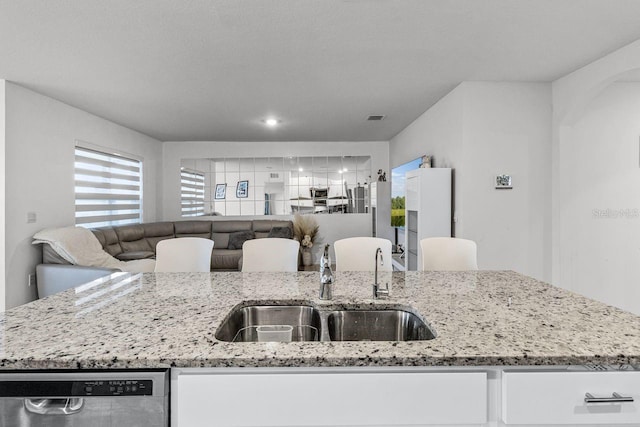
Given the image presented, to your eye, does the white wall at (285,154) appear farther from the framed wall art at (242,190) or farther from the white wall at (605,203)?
the white wall at (605,203)

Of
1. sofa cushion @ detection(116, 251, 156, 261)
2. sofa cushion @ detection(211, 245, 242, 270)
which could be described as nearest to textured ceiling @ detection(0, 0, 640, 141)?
sofa cushion @ detection(116, 251, 156, 261)

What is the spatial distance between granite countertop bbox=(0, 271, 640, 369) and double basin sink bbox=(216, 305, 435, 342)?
40mm

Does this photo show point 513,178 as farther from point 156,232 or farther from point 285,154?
point 156,232

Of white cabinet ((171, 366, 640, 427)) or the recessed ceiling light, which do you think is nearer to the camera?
white cabinet ((171, 366, 640, 427))

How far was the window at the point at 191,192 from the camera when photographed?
733 centimetres

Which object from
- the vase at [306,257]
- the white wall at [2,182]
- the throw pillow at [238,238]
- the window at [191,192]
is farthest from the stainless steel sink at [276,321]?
the window at [191,192]

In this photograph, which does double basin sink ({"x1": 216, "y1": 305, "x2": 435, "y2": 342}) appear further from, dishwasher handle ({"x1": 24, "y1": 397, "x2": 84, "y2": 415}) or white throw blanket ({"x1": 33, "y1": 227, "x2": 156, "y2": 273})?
white throw blanket ({"x1": 33, "y1": 227, "x2": 156, "y2": 273})

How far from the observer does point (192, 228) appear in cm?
670

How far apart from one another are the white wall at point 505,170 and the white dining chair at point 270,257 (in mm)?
2134

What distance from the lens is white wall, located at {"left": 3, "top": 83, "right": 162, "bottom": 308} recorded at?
146 inches

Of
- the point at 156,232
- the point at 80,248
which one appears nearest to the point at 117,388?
the point at 80,248

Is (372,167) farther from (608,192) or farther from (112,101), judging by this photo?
(112,101)

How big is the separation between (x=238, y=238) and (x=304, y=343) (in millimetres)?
5564

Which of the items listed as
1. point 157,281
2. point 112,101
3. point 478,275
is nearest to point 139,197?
point 112,101
